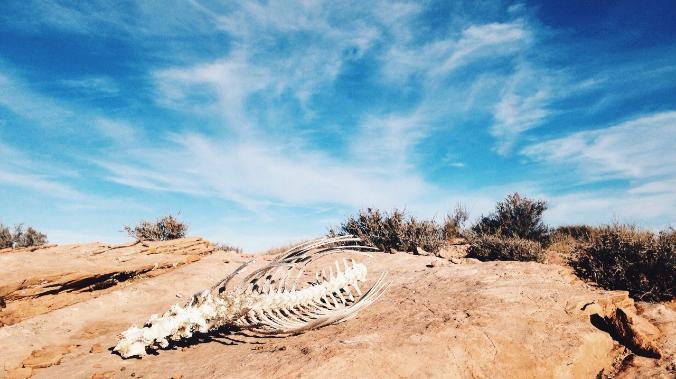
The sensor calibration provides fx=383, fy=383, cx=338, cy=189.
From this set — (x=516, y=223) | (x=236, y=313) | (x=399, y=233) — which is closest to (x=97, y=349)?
(x=236, y=313)

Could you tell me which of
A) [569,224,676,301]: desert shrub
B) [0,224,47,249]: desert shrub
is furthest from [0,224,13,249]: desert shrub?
[569,224,676,301]: desert shrub

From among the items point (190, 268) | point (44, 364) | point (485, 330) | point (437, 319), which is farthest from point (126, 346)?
point (190, 268)

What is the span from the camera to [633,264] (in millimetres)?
6238

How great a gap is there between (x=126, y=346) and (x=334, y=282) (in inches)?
92.3

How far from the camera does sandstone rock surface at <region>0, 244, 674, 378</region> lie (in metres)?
2.91

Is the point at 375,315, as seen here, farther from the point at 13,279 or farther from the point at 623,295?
the point at 13,279

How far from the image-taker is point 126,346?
12.5 feet

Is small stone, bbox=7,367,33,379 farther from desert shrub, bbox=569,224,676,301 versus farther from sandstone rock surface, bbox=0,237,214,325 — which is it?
desert shrub, bbox=569,224,676,301

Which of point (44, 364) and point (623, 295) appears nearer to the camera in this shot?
point (44, 364)

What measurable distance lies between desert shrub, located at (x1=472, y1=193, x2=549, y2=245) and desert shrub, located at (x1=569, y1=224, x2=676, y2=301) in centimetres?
356

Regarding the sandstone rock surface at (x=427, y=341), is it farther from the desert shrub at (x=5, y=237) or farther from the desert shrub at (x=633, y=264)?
the desert shrub at (x=5, y=237)

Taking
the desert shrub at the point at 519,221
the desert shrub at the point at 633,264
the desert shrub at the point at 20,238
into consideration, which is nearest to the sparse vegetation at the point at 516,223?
the desert shrub at the point at 519,221

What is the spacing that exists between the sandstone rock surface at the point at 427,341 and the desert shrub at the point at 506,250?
208 centimetres

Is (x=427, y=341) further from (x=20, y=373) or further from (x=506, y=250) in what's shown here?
(x=506, y=250)
